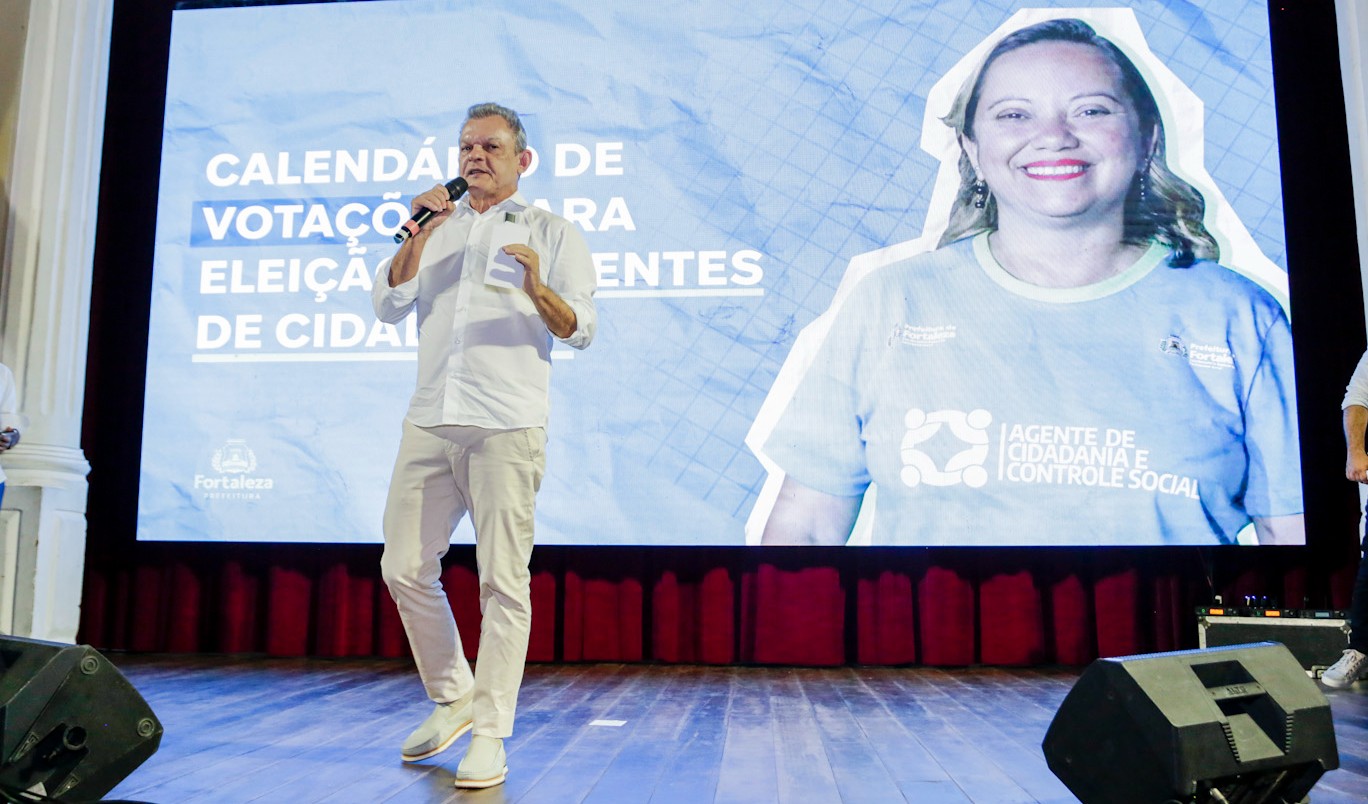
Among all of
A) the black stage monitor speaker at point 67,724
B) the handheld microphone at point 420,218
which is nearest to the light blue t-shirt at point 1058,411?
the handheld microphone at point 420,218

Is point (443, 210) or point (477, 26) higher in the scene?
point (477, 26)

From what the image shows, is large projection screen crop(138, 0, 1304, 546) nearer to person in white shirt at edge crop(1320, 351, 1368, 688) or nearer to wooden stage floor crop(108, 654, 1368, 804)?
person in white shirt at edge crop(1320, 351, 1368, 688)

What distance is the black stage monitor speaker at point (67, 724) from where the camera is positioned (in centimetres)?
130

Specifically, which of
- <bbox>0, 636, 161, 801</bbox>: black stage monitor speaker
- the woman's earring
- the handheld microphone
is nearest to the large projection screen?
the woman's earring

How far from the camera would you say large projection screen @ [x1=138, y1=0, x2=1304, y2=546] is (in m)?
3.61

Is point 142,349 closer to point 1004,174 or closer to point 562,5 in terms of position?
point 562,5

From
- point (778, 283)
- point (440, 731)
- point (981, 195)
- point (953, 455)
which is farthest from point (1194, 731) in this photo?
point (981, 195)

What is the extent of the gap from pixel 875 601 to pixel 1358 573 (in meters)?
1.58

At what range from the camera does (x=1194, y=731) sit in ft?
4.03

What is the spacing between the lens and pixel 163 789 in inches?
70.2

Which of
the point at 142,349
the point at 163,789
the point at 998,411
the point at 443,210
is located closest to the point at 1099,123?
the point at 998,411

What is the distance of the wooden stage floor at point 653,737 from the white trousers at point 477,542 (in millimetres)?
193

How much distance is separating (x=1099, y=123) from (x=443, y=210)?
273 cm

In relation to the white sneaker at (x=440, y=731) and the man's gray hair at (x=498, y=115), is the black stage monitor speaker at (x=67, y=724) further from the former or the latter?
the man's gray hair at (x=498, y=115)
